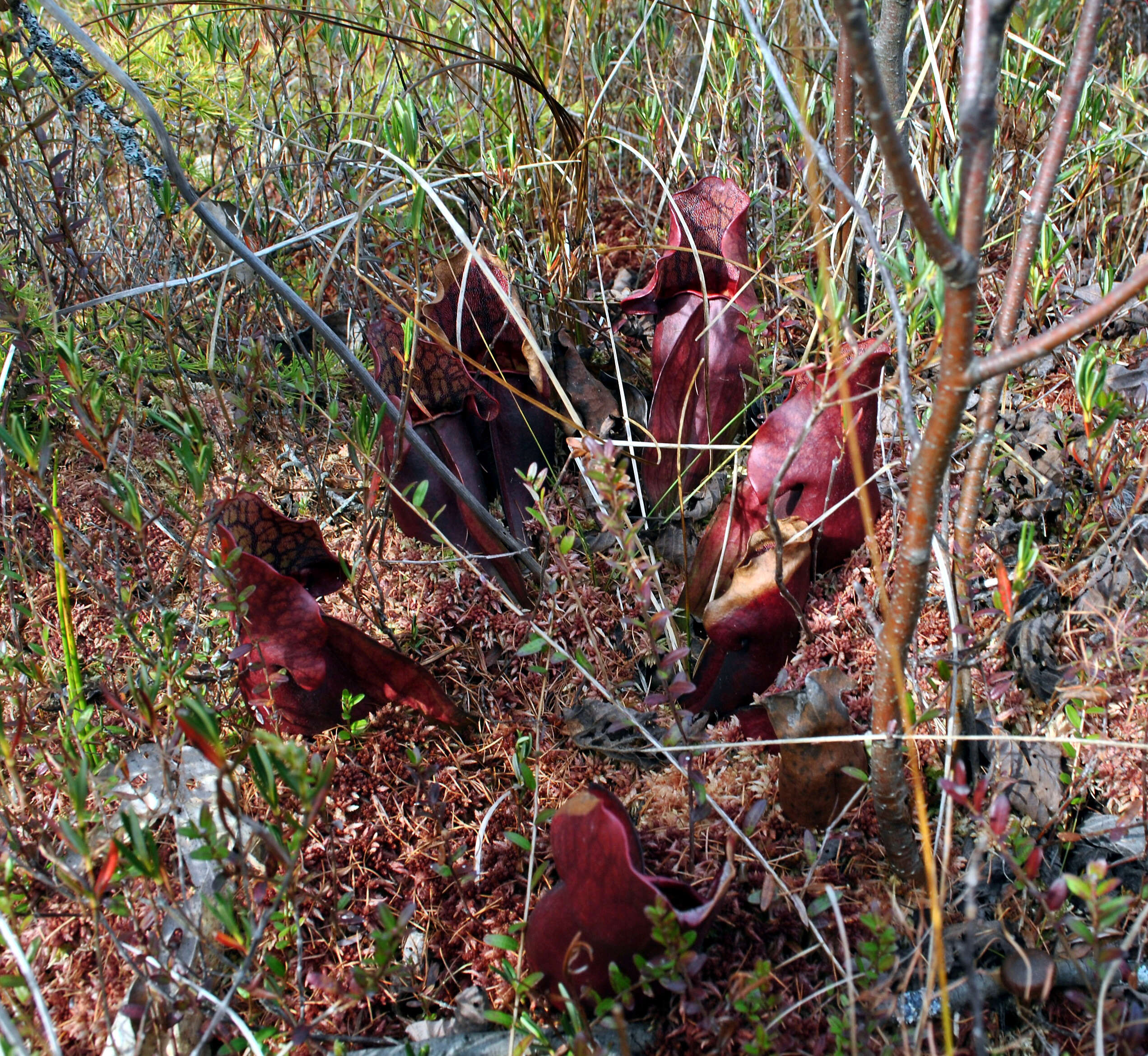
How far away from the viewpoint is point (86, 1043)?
1089 mm

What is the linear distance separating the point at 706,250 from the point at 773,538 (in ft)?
2.78

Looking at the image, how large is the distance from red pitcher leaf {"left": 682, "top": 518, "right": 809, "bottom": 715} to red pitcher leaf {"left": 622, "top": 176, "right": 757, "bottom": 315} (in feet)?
1.97

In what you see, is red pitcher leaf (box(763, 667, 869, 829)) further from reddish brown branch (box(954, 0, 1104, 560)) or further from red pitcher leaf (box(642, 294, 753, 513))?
red pitcher leaf (box(642, 294, 753, 513))

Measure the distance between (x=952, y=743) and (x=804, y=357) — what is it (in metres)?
0.73

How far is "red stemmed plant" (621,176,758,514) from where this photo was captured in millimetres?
1774

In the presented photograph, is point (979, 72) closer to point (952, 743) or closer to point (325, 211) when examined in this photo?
point (952, 743)

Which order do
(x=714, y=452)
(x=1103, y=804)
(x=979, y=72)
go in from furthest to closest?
(x=714, y=452) → (x=1103, y=804) → (x=979, y=72)

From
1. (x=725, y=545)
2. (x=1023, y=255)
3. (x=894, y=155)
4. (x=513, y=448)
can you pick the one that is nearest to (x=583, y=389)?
(x=513, y=448)

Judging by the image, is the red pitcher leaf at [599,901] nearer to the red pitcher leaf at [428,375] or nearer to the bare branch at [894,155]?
the bare branch at [894,155]

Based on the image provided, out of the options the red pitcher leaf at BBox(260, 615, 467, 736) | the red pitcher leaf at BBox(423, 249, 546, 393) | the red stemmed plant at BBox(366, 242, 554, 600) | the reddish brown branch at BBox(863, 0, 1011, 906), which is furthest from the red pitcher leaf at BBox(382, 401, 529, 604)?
the reddish brown branch at BBox(863, 0, 1011, 906)

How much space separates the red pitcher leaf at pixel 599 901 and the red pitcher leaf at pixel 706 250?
1172mm

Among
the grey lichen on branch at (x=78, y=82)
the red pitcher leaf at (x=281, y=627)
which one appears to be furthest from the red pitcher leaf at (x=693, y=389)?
the grey lichen on branch at (x=78, y=82)

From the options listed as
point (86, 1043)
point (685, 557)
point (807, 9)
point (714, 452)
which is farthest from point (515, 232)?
point (86, 1043)

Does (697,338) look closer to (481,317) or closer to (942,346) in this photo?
(481,317)
